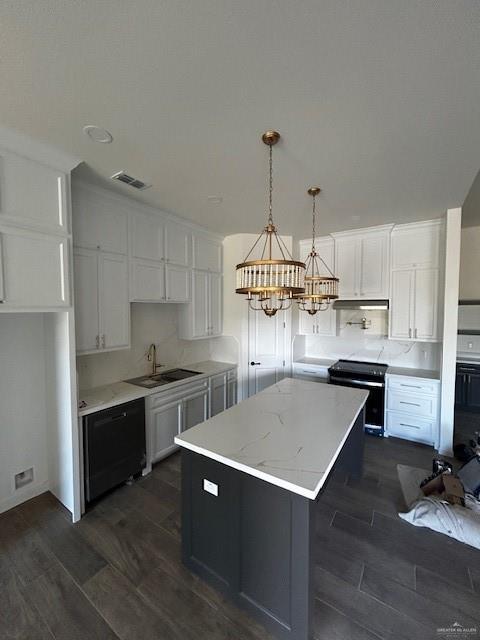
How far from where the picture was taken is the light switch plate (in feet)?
5.09

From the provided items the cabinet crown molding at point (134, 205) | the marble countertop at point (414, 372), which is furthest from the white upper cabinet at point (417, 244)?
the cabinet crown molding at point (134, 205)

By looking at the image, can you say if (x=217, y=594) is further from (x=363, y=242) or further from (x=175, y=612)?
(x=363, y=242)

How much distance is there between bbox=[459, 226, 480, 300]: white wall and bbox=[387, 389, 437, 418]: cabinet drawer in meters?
2.38

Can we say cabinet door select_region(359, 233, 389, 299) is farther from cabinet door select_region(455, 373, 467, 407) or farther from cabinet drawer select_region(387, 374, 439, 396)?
cabinet door select_region(455, 373, 467, 407)

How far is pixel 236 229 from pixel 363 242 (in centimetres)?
178

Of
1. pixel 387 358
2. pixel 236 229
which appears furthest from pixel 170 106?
pixel 387 358

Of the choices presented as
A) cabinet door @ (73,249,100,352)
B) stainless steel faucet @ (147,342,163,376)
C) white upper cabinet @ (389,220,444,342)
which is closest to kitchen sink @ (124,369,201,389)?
stainless steel faucet @ (147,342,163,376)

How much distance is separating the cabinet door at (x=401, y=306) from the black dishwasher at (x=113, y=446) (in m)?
3.27

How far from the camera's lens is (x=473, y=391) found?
4.30 meters

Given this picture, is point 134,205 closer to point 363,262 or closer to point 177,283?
point 177,283

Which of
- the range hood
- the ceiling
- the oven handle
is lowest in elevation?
the oven handle

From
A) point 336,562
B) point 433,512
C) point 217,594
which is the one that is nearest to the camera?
point 217,594

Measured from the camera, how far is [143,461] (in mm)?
2668

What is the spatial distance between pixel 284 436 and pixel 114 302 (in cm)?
196
